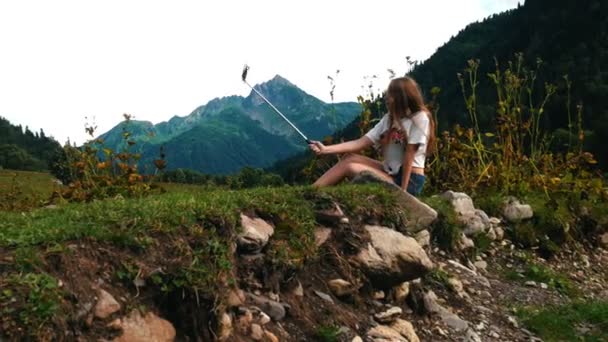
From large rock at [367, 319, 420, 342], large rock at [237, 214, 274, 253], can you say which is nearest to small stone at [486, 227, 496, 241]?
large rock at [367, 319, 420, 342]

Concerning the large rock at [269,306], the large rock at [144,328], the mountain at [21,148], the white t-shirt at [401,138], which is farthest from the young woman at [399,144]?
the mountain at [21,148]

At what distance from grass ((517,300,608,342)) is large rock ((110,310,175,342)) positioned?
3.86m

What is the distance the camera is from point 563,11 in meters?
118

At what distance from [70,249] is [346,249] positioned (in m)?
2.69

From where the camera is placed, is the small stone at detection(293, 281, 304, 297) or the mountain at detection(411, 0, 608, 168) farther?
the mountain at detection(411, 0, 608, 168)

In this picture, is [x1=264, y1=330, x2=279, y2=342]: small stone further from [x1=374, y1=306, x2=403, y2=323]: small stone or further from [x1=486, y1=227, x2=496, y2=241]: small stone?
[x1=486, y1=227, x2=496, y2=241]: small stone

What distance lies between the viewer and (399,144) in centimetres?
750

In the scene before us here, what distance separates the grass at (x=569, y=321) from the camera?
19.0 feet

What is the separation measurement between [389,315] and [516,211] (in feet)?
15.1

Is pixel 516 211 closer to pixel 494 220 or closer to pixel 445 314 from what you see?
pixel 494 220

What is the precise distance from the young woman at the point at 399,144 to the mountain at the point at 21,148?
352 ft

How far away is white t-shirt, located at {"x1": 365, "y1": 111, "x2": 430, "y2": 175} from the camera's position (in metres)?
7.23

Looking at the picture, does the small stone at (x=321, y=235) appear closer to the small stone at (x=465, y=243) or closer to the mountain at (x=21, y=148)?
the small stone at (x=465, y=243)

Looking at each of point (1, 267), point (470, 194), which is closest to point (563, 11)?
point (470, 194)
